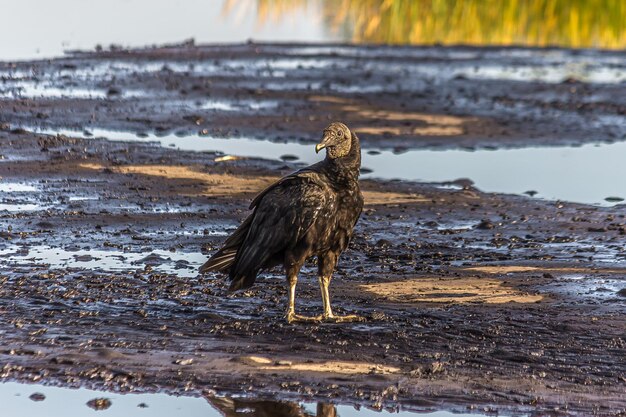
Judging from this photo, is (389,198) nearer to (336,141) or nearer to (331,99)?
(336,141)

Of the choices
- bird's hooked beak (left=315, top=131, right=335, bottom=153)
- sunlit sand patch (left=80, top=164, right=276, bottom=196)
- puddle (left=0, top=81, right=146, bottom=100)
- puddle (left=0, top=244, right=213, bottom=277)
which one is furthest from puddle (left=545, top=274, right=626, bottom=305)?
puddle (left=0, top=81, right=146, bottom=100)

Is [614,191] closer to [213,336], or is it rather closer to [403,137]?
[403,137]

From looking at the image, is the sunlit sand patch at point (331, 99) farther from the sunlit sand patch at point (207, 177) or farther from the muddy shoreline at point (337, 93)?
the sunlit sand patch at point (207, 177)

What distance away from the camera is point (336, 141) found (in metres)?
7.79

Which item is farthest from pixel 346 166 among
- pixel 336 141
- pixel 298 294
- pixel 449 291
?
pixel 449 291

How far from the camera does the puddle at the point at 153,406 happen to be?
6.36 meters

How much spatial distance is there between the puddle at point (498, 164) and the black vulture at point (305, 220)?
487cm

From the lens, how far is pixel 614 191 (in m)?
12.9

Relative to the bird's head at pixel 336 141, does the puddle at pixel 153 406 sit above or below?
below

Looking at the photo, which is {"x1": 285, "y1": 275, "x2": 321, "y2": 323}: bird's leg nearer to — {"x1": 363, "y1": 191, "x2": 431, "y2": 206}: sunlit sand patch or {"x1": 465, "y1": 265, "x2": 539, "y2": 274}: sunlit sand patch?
{"x1": 465, "y1": 265, "x2": 539, "y2": 274}: sunlit sand patch

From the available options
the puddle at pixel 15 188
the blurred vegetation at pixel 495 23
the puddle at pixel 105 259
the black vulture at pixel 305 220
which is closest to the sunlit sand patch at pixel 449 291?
the black vulture at pixel 305 220

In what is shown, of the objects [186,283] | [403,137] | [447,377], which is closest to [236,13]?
[403,137]

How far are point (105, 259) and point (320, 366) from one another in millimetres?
2782

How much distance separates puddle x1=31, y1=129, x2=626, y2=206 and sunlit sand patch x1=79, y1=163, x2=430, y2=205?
3.24 feet
